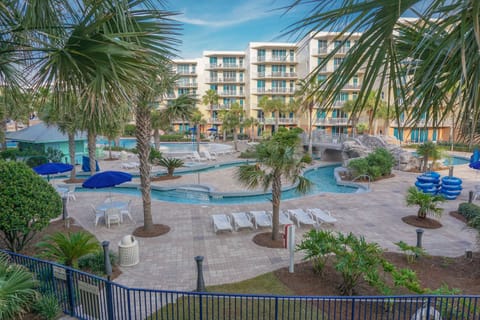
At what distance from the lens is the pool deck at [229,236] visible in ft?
27.0

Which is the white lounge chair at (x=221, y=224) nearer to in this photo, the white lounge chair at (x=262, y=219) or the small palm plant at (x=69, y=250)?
the white lounge chair at (x=262, y=219)

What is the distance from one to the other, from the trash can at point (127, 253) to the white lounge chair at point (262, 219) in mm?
4529

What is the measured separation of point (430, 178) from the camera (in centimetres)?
1644

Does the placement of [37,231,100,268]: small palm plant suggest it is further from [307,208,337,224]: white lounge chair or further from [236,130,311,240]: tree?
[307,208,337,224]: white lounge chair

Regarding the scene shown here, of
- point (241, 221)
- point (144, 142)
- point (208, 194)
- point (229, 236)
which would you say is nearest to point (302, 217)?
point (241, 221)

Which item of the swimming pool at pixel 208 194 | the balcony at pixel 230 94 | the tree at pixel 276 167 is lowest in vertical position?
the swimming pool at pixel 208 194

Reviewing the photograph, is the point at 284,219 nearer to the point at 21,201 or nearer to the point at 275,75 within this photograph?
the point at 21,201

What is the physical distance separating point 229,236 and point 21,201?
614 cm

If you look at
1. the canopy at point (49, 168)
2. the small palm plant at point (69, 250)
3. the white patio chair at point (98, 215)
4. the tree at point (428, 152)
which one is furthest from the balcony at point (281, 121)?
the small palm plant at point (69, 250)

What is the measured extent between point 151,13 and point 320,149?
30755 mm

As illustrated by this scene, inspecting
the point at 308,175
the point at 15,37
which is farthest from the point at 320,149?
the point at 15,37

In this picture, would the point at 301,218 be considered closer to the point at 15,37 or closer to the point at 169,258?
the point at 169,258

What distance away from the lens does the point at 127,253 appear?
28.1 ft

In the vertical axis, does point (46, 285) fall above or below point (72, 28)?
below
